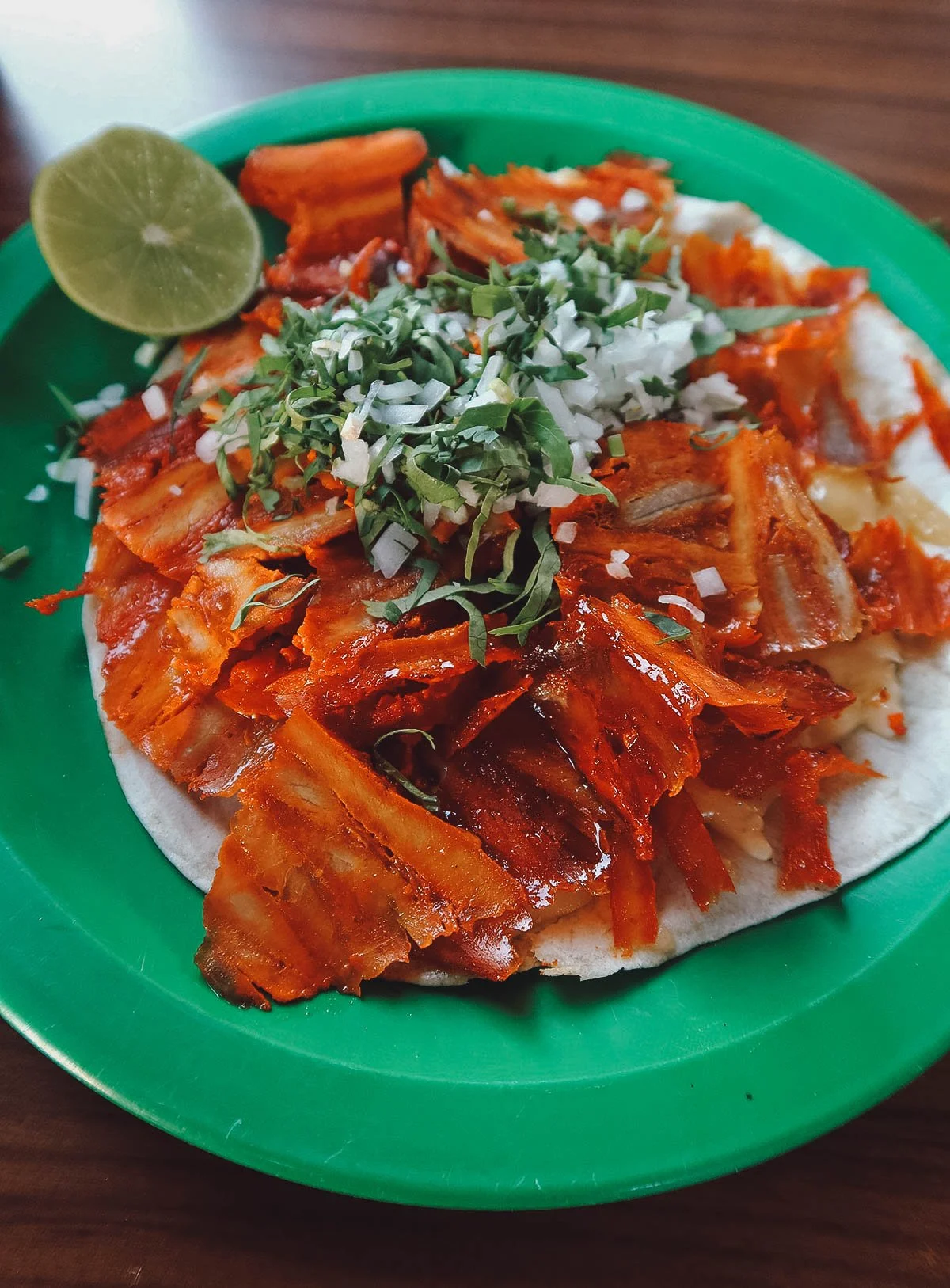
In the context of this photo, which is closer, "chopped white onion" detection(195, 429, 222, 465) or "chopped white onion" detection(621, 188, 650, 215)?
"chopped white onion" detection(195, 429, 222, 465)

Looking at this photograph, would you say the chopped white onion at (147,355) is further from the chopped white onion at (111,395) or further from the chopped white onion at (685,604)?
the chopped white onion at (685,604)

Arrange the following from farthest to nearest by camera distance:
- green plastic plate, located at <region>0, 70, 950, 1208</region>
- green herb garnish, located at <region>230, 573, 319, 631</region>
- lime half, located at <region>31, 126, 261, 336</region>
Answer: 1. lime half, located at <region>31, 126, 261, 336</region>
2. green herb garnish, located at <region>230, 573, 319, 631</region>
3. green plastic plate, located at <region>0, 70, 950, 1208</region>

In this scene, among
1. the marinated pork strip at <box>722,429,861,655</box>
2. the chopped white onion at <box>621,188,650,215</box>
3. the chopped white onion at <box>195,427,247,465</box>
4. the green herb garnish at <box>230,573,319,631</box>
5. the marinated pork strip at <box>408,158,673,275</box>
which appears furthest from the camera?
the chopped white onion at <box>621,188,650,215</box>

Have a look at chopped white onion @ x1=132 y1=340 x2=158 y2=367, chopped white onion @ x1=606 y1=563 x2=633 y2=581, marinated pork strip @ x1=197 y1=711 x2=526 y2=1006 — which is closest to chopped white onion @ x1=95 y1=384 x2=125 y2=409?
chopped white onion @ x1=132 y1=340 x2=158 y2=367

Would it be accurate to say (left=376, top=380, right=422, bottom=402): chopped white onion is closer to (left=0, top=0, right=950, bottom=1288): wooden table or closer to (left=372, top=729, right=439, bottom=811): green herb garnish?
(left=372, top=729, right=439, bottom=811): green herb garnish

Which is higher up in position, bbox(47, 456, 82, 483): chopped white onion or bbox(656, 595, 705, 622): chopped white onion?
bbox(47, 456, 82, 483): chopped white onion

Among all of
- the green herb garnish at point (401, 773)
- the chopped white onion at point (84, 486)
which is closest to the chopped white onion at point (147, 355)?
the chopped white onion at point (84, 486)

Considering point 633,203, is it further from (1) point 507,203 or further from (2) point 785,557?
(2) point 785,557

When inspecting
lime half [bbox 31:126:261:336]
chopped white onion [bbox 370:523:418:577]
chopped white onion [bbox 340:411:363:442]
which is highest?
lime half [bbox 31:126:261:336]

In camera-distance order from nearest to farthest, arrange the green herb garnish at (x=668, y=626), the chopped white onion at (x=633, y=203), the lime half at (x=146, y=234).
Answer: the green herb garnish at (x=668, y=626) < the lime half at (x=146, y=234) < the chopped white onion at (x=633, y=203)
